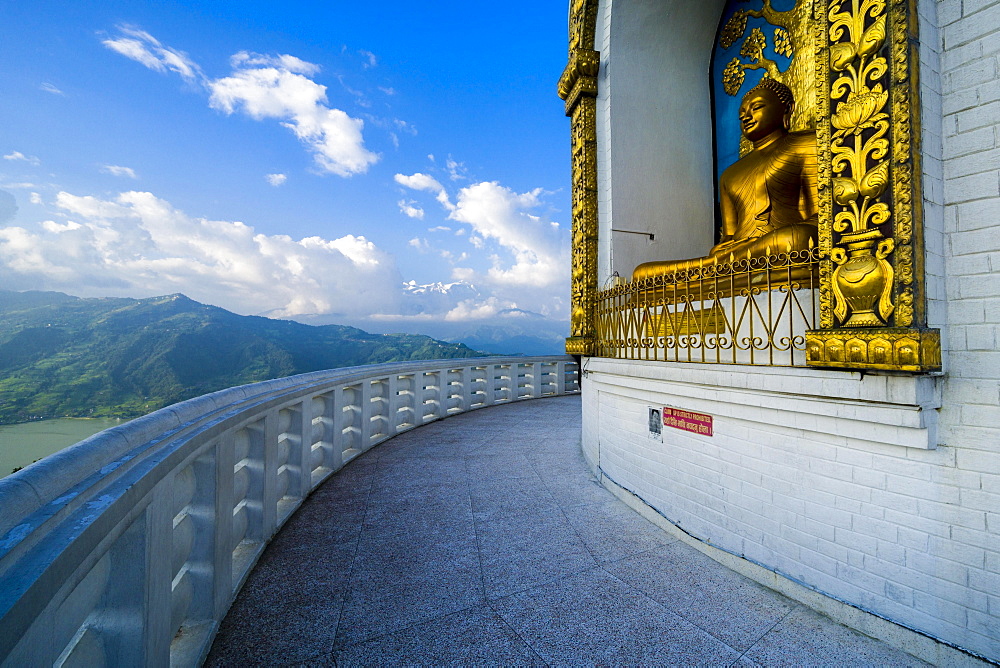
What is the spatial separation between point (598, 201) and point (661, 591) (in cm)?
544

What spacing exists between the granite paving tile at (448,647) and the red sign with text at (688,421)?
2375 mm

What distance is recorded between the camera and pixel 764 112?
5.95 meters

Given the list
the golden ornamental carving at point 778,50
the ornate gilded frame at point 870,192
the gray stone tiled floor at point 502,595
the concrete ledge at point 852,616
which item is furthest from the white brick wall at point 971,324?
the golden ornamental carving at point 778,50

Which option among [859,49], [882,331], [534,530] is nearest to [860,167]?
[859,49]

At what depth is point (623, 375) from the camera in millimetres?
5312

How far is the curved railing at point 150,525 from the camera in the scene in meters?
1.14

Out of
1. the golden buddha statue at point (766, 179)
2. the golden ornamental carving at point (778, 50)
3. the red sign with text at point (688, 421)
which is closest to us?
the red sign with text at point (688, 421)

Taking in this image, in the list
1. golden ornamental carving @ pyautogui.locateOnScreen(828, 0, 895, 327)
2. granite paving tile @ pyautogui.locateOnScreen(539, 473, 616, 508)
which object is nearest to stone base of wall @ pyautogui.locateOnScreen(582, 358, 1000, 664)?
golden ornamental carving @ pyautogui.locateOnScreen(828, 0, 895, 327)

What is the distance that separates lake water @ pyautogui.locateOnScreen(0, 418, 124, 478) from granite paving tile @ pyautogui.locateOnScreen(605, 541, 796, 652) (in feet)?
11.1

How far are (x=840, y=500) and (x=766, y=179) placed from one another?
435 cm

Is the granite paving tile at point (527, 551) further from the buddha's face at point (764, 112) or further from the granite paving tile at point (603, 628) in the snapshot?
the buddha's face at point (764, 112)

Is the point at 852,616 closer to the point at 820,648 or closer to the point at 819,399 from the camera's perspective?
the point at 820,648

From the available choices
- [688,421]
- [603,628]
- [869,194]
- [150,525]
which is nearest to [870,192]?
[869,194]

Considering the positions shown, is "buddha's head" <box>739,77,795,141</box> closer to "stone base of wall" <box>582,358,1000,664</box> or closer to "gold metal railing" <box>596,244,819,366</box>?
"gold metal railing" <box>596,244,819,366</box>
